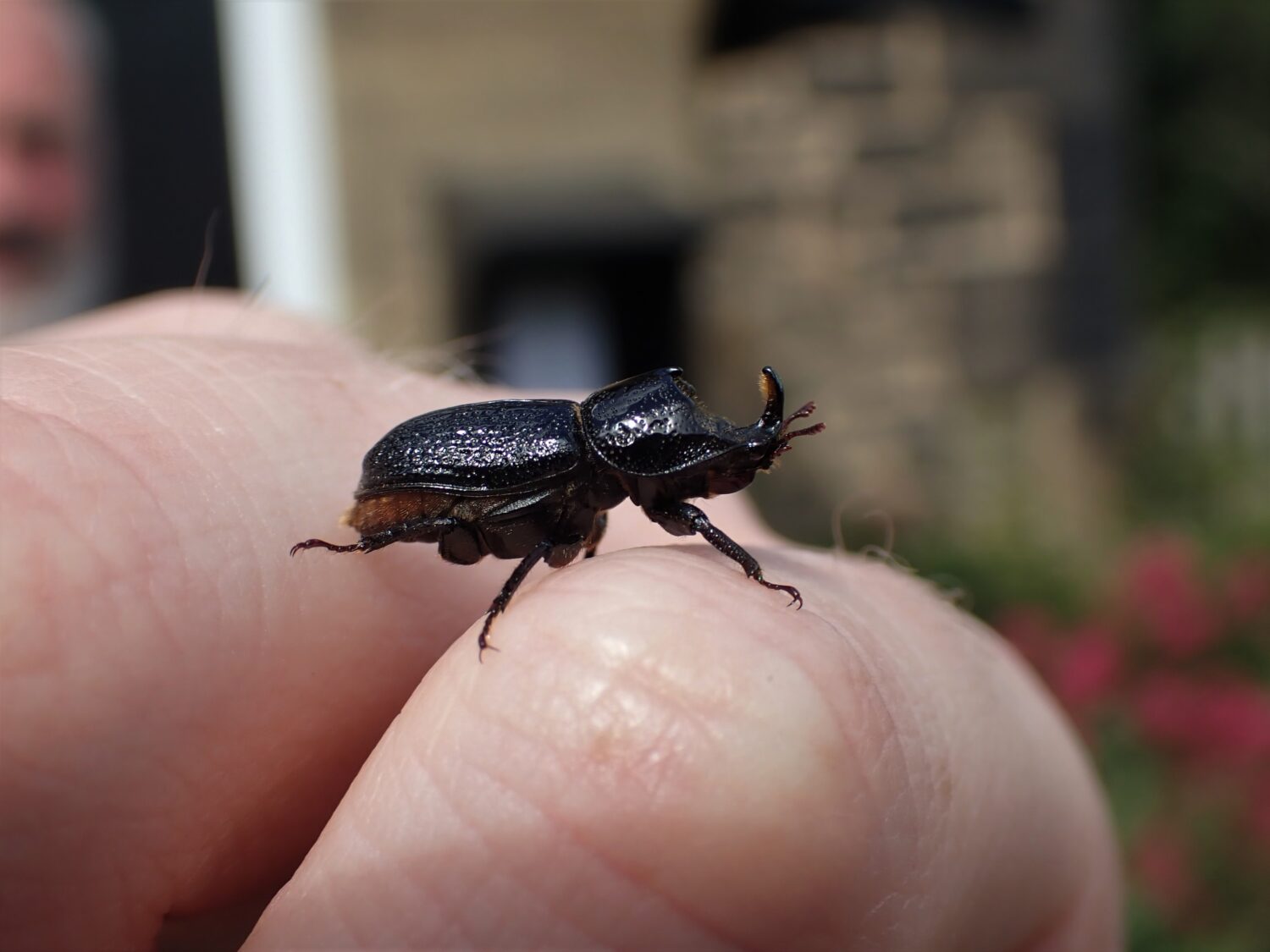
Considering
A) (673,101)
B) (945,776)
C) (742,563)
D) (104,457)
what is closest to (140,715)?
(104,457)

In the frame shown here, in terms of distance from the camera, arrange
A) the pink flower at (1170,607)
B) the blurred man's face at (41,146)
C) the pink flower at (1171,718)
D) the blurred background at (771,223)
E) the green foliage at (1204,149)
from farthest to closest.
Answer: the green foliage at (1204,149) → the blurred background at (771,223) → the pink flower at (1170,607) → the blurred man's face at (41,146) → the pink flower at (1171,718)

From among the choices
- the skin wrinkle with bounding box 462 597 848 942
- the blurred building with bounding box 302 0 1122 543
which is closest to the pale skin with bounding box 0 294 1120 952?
the skin wrinkle with bounding box 462 597 848 942

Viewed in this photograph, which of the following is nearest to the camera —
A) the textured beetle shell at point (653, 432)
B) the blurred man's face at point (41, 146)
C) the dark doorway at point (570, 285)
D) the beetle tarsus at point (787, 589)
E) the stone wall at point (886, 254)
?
the beetle tarsus at point (787, 589)

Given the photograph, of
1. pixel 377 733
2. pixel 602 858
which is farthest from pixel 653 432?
pixel 602 858

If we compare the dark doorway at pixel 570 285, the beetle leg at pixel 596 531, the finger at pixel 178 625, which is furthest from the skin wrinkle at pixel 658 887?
the dark doorway at pixel 570 285

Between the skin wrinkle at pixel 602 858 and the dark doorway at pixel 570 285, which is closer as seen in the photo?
the skin wrinkle at pixel 602 858

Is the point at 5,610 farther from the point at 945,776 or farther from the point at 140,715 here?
the point at 945,776

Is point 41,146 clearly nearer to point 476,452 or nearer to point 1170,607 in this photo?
point 476,452

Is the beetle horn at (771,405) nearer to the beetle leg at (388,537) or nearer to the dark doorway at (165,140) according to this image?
the beetle leg at (388,537)

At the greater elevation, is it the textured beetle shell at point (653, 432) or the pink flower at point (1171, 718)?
the textured beetle shell at point (653, 432)
